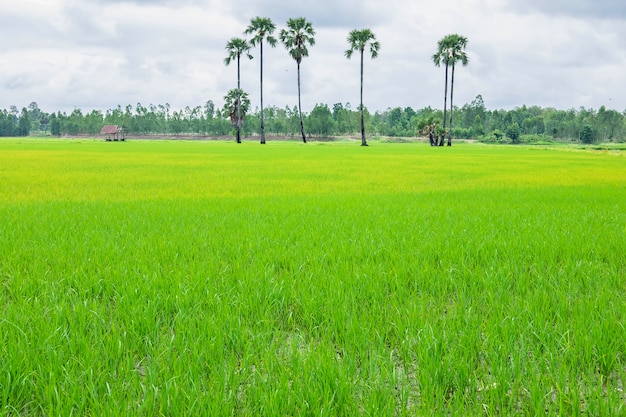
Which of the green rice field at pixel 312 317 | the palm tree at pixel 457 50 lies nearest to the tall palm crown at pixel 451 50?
the palm tree at pixel 457 50

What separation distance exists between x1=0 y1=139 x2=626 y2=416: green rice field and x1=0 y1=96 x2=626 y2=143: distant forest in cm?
11443

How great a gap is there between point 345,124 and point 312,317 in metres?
131

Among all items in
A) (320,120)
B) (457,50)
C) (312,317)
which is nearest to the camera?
(312,317)

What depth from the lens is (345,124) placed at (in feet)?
435

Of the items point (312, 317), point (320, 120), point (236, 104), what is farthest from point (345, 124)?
point (312, 317)

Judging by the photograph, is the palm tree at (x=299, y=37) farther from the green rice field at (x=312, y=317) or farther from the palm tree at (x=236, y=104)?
the green rice field at (x=312, y=317)

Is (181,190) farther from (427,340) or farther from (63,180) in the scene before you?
(427,340)

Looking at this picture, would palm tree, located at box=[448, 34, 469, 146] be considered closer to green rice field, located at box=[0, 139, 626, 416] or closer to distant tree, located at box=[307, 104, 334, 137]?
distant tree, located at box=[307, 104, 334, 137]

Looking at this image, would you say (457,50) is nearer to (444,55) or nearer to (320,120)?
(444,55)

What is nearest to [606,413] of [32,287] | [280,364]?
[280,364]

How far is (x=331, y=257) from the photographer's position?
19.6 ft

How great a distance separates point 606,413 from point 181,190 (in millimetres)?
13909

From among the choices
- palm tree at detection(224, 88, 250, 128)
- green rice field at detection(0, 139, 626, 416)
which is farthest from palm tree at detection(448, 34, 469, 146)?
green rice field at detection(0, 139, 626, 416)

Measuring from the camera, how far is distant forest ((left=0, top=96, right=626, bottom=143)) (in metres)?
125
